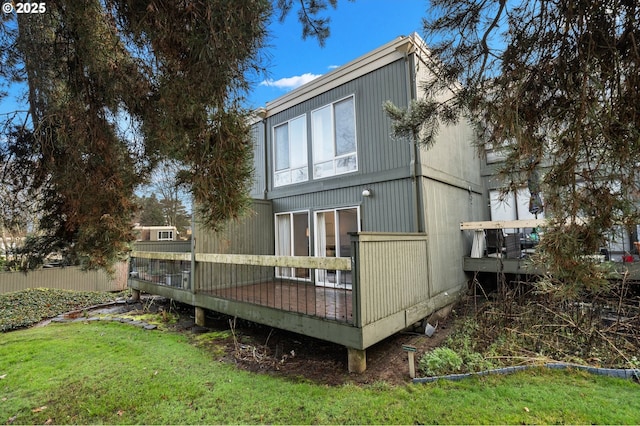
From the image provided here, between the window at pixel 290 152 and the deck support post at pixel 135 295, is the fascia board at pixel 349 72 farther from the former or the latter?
the deck support post at pixel 135 295

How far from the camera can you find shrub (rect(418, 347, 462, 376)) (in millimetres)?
4055

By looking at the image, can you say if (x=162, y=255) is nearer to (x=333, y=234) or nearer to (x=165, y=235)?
(x=333, y=234)

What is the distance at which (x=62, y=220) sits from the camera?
2.94m

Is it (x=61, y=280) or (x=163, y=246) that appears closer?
(x=163, y=246)

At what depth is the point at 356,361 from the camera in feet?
14.2

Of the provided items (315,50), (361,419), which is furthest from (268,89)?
(361,419)

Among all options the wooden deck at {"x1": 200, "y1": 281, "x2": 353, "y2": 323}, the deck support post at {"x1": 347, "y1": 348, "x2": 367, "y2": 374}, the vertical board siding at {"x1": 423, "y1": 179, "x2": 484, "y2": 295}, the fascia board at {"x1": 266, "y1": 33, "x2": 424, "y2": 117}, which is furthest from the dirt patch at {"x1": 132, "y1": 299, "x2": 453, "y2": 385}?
the fascia board at {"x1": 266, "y1": 33, "x2": 424, "y2": 117}

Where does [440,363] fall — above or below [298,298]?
below

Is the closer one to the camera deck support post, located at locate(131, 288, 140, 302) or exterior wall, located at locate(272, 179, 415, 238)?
exterior wall, located at locate(272, 179, 415, 238)

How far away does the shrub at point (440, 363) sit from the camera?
405cm

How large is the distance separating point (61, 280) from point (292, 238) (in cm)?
946

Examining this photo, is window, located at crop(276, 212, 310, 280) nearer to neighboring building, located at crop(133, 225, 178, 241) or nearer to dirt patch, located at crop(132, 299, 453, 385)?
dirt patch, located at crop(132, 299, 453, 385)

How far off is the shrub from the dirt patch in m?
0.26

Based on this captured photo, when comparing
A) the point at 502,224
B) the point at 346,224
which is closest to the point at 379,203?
the point at 346,224
